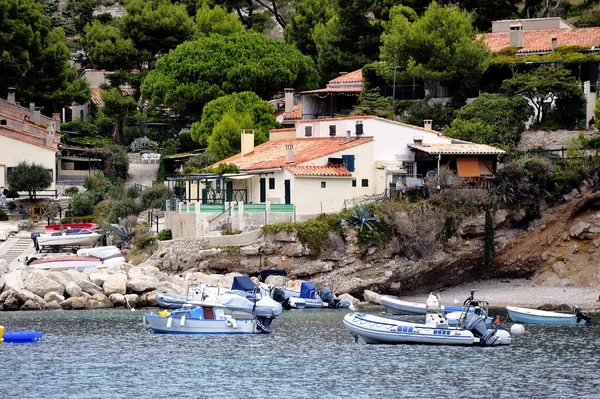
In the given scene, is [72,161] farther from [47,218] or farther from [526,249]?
[526,249]

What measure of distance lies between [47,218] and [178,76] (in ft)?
51.4

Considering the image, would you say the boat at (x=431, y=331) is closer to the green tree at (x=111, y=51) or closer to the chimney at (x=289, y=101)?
the chimney at (x=289, y=101)

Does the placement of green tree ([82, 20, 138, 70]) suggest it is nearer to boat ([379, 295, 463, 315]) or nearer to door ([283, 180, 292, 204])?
door ([283, 180, 292, 204])

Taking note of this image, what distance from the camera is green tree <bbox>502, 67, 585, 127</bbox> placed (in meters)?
82.4

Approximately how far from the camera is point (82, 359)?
50.2 m

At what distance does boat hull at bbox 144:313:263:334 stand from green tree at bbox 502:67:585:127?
31823 millimetres

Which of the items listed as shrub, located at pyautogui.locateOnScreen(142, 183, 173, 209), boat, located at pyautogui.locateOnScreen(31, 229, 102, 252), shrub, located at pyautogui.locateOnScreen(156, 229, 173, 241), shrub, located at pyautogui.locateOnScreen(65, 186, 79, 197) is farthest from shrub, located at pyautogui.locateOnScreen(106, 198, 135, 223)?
shrub, located at pyautogui.locateOnScreen(65, 186, 79, 197)

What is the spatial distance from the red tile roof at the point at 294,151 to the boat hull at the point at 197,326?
17460mm

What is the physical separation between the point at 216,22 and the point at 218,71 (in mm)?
15507

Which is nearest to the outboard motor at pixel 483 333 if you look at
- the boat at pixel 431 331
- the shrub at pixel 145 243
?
the boat at pixel 431 331

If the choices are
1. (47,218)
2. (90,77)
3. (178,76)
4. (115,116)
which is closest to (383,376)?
(47,218)

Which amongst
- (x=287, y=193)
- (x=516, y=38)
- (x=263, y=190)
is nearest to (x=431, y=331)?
(x=287, y=193)

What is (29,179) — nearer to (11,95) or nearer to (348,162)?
(11,95)

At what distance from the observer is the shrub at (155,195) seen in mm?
81312
